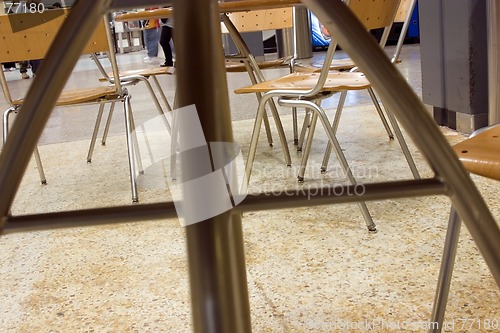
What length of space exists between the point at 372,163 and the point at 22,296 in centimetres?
141

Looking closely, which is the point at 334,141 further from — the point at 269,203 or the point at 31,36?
the point at 269,203

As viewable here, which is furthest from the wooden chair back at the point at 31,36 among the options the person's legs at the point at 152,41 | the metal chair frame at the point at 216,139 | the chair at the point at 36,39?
the person's legs at the point at 152,41

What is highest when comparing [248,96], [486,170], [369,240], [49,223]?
[49,223]

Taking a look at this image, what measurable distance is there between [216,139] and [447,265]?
0.68 meters

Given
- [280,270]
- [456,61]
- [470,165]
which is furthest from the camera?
[456,61]

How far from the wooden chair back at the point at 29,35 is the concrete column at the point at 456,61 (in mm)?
1553

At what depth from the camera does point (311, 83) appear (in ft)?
6.14

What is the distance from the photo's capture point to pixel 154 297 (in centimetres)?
137

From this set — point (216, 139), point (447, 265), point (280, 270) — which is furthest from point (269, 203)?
point (280, 270)

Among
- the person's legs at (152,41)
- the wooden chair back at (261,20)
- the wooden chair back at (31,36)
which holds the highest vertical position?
the wooden chair back at (31,36)

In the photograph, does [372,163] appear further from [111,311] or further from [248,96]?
[248,96]

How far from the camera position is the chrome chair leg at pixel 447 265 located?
0.84 meters

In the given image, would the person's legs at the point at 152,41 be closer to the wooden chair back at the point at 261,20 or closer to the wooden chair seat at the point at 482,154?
the wooden chair back at the point at 261,20

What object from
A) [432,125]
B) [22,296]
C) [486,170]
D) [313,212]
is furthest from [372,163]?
[432,125]
